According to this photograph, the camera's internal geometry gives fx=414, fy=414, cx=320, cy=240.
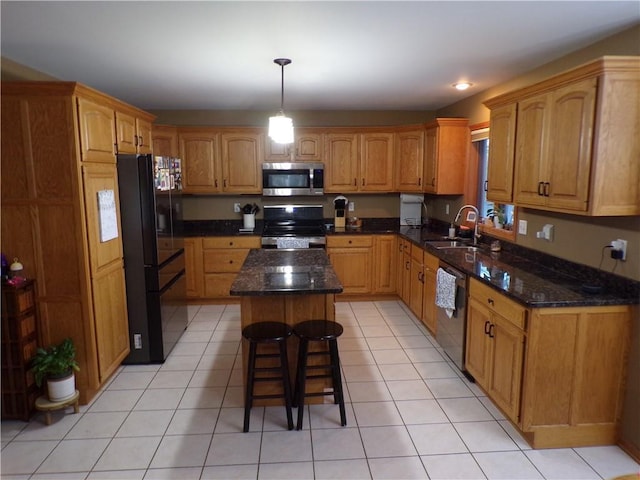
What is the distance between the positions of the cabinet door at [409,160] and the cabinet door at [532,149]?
2.16 meters

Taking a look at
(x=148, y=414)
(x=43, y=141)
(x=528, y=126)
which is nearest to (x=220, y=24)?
(x=43, y=141)

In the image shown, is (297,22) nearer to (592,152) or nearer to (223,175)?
(592,152)

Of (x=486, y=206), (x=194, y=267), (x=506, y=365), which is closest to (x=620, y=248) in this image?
(x=506, y=365)

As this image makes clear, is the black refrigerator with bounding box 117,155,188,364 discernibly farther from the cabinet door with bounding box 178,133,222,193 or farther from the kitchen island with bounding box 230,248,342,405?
the cabinet door with bounding box 178,133,222,193

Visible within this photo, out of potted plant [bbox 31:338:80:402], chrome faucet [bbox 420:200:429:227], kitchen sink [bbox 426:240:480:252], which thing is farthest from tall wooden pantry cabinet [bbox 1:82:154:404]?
chrome faucet [bbox 420:200:429:227]

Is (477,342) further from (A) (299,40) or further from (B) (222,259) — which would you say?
(B) (222,259)

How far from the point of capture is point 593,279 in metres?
2.60

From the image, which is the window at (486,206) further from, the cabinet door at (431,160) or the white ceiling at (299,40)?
the white ceiling at (299,40)

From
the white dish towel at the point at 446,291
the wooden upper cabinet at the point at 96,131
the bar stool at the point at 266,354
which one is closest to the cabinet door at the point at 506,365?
the white dish towel at the point at 446,291

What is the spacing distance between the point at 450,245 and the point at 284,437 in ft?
7.92

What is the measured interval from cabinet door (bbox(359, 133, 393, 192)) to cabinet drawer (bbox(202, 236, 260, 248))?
1537 millimetres

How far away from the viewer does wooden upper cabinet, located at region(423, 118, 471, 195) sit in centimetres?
452

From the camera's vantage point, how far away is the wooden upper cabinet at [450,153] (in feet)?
14.8

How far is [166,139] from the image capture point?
4.83 m
